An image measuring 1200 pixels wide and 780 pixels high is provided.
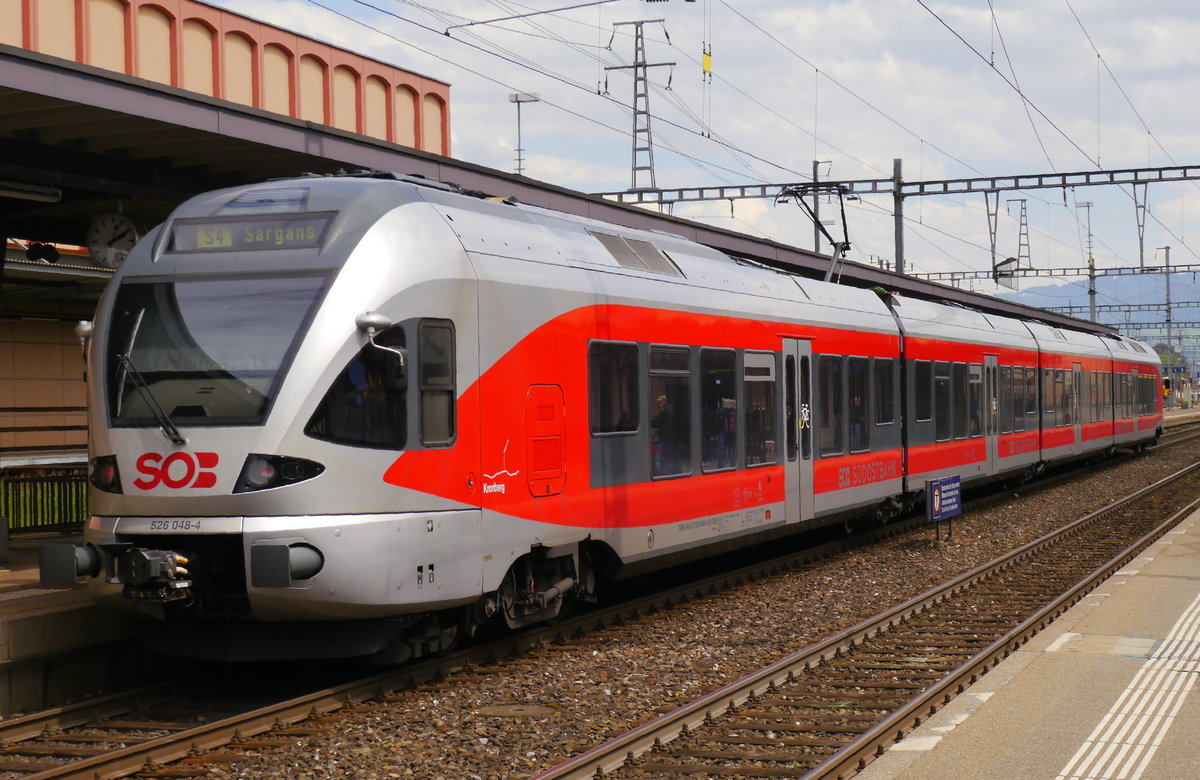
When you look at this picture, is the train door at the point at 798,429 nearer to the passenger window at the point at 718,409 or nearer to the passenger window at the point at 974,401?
the passenger window at the point at 718,409

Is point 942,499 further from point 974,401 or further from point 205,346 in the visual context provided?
point 205,346

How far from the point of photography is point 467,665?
30.2 feet

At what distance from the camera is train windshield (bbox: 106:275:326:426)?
7.90 m

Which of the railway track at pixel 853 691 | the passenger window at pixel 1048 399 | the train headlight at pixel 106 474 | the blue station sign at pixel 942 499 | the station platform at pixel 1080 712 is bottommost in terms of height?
the railway track at pixel 853 691

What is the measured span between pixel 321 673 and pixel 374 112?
891 inches

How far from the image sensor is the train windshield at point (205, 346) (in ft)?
25.9

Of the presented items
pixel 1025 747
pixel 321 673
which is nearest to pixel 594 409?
pixel 321 673

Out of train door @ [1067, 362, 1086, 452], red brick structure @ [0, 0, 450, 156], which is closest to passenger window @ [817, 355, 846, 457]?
red brick structure @ [0, 0, 450, 156]

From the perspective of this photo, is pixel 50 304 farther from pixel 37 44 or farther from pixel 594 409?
pixel 594 409

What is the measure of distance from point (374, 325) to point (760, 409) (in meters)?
6.04

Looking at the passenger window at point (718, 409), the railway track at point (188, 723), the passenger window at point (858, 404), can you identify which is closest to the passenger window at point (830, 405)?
the passenger window at point (858, 404)

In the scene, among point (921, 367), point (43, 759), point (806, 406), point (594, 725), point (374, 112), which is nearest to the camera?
point (43, 759)

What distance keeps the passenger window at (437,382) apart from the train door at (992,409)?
1470 centimetres

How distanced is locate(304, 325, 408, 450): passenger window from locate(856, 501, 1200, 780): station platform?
358 centimetres
